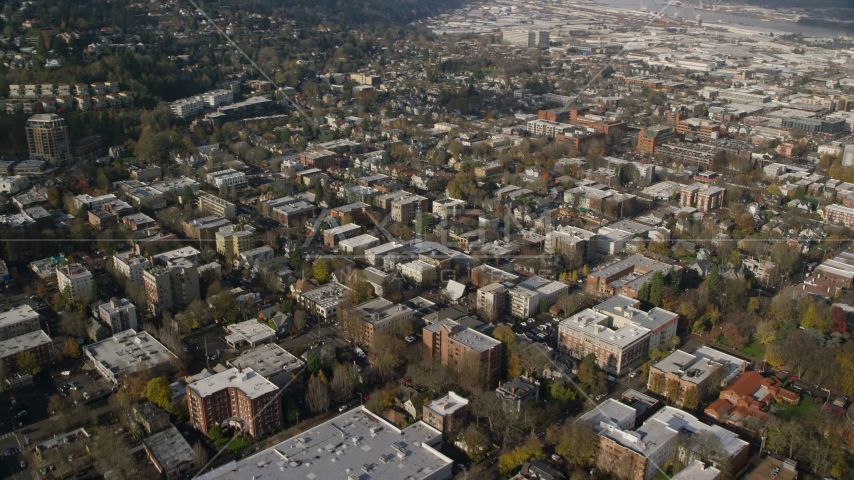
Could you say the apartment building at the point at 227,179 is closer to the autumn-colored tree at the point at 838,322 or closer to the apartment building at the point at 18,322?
the apartment building at the point at 18,322

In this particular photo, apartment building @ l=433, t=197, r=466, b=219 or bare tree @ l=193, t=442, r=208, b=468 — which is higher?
apartment building @ l=433, t=197, r=466, b=219

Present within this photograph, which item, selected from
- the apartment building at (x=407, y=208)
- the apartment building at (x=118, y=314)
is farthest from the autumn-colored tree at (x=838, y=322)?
the apartment building at (x=118, y=314)

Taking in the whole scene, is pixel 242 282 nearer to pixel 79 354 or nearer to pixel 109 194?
pixel 79 354

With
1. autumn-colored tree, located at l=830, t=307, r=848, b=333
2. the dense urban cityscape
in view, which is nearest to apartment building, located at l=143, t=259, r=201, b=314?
the dense urban cityscape

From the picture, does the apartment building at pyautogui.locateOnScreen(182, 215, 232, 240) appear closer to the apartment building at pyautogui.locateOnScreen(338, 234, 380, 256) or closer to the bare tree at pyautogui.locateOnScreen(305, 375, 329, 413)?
the apartment building at pyautogui.locateOnScreen(338, 234, 380, 256)

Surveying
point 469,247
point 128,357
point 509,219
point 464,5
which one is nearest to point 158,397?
point 128,357
